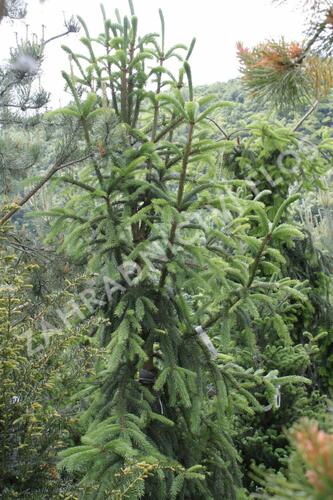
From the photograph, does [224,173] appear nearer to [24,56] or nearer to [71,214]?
[24,56]

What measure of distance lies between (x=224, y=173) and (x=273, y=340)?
5.98 ft

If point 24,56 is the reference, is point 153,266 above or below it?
below

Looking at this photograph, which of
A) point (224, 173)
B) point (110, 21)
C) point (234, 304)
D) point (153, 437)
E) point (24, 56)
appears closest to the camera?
point (234, 304)

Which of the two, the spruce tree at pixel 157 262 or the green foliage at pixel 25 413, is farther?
the spruce tree at pixel 157 262

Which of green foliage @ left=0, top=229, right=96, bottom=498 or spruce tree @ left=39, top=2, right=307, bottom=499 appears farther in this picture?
spruce tree @ left=39, top=2, right=307, bottom=499

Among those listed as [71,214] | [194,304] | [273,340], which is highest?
[71,214]

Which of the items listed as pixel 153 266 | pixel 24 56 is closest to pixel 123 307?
pixel 153 266

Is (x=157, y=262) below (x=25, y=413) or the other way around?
the other way around

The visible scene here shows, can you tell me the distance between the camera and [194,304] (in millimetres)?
4406

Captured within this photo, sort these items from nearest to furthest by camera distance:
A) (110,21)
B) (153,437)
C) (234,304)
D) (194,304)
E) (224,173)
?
(234,304) → (153,437) → (110,21) → (194,304) → (224,173)

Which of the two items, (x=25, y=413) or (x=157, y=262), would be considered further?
(x=157, y=262)

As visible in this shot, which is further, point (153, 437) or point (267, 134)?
point (267, 134)

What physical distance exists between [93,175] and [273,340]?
99.0 inches

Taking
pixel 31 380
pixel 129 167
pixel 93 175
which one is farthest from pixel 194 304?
pixel 31 380
